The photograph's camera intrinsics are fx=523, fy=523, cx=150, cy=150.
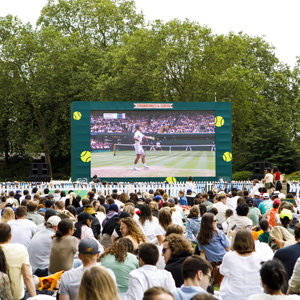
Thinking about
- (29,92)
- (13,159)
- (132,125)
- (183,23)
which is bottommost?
(13,159)

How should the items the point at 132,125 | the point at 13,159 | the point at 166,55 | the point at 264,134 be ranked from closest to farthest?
the point at 132,125, the point at 166,55, the point at 264,134, the point at 13,159

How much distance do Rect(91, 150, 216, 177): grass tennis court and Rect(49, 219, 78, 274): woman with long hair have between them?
2012 cm

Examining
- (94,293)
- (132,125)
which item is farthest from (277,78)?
(94,293)

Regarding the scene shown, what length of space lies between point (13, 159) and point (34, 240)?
40.5 meters

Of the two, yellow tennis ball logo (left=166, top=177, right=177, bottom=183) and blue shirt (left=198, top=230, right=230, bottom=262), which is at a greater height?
blue shirt (left=198, top=230, right=230, bottom=262)

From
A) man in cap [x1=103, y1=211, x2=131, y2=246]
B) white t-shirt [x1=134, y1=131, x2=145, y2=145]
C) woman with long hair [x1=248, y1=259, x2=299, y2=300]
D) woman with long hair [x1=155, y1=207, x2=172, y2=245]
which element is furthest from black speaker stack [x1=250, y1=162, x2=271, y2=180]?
woman with long hair [x1=248, y1=259, x2=299, y2=300]

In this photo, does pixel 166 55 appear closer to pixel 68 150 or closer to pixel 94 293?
pixel 68 150

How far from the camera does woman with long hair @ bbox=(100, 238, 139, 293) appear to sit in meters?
5.31

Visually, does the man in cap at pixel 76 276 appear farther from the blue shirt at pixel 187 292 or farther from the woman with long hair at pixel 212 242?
the woman with long hair at pixel 212 242

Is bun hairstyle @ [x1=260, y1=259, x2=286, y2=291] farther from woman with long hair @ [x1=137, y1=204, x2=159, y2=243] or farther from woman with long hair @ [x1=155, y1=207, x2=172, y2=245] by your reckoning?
woman with long hair @ [x1=137, y1=204, x2=159, y2=243]

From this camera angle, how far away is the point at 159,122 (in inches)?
1070

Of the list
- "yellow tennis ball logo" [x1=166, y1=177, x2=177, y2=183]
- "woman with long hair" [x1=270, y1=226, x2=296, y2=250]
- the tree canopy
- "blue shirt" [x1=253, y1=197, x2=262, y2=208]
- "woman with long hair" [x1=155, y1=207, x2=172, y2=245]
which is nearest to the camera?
"woman with long hair" [x1=270, y1=226, x2=296, y2=250]

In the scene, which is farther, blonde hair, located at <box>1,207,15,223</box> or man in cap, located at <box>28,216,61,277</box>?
blonde hair, located at <box>1,207,15,223</box>

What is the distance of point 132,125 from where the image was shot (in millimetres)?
27000
